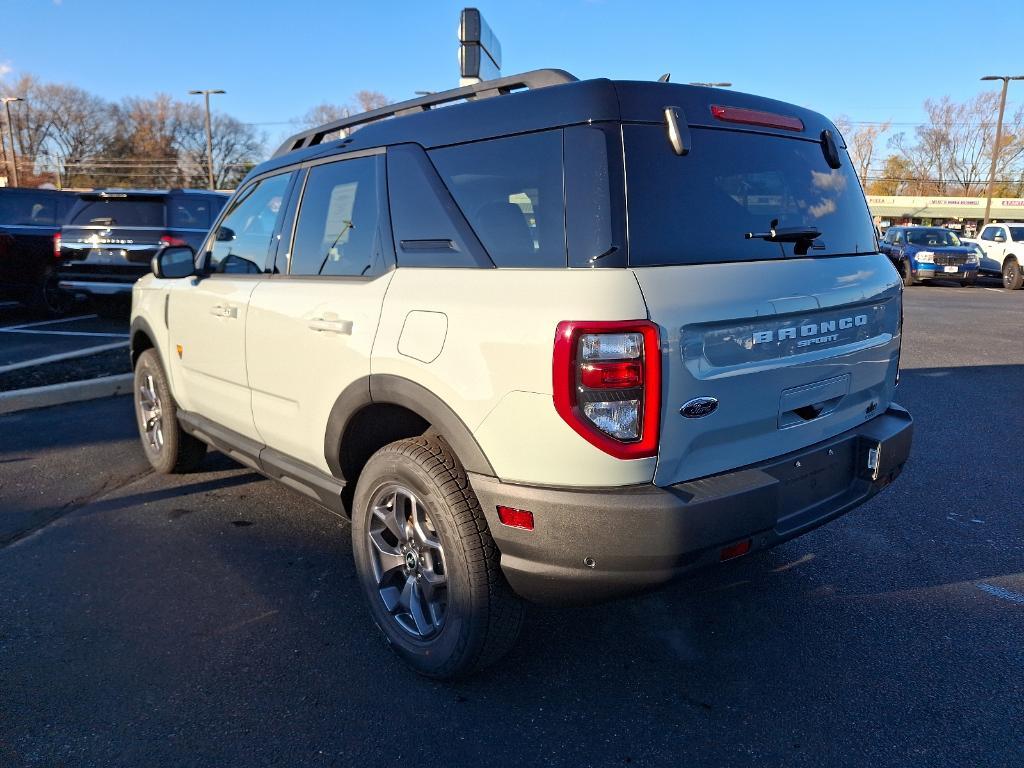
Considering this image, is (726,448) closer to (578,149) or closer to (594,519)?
(594,519)

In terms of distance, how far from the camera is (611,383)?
6.91 ft

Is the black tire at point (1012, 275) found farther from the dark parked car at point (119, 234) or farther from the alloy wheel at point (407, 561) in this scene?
the alloy wheel at point (407, 561)

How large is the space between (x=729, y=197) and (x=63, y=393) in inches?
243

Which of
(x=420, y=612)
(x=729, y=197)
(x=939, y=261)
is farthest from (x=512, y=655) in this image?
(x=939, y=261)

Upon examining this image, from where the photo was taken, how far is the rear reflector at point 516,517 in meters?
2.25

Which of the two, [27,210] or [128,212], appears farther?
[27,210]

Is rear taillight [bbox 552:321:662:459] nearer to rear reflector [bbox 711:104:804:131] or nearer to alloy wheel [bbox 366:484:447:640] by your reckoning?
alloy wheel [bbox 366:484:447:640]

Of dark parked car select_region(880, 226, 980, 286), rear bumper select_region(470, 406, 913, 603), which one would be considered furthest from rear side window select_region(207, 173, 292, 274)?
dark parked car select_region(880, 226, 980, 286)

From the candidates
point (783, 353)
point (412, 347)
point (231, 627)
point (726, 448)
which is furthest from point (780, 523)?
point (231, 627)

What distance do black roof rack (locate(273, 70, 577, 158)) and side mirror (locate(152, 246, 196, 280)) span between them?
2.62 feet

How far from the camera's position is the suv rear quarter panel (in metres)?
2.13

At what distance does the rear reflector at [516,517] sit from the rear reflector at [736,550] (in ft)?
1.95

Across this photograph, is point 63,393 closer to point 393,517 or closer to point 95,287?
point 95,287

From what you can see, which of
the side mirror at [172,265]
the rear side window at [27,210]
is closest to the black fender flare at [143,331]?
the side mirror at [172,265]
